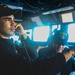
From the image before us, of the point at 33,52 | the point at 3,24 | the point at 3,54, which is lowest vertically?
the point at 33,52

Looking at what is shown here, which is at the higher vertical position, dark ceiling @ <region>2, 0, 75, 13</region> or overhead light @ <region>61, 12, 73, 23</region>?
dark ceiling @ <region>2, 0, 75, 13</region>

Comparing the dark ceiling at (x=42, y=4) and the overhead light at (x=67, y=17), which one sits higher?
the dark ceiling at (x=42, y=4)

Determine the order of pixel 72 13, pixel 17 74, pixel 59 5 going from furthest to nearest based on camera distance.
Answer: pixel 72 13 < pixel 59 5 < pixel 17 74

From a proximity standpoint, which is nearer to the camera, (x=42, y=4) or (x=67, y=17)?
(x=42, y=4)

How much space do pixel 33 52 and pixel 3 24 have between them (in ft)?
2.70

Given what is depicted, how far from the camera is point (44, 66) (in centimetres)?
94

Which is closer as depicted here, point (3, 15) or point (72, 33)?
point (3, 15)

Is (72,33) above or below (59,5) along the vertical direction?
below

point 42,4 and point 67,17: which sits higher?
point 42,4

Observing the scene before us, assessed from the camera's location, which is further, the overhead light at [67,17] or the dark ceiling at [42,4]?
the overhead light at [67,17]

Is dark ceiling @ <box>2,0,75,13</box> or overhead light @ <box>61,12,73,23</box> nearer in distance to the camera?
dark ceiling @ <box>2,0,75,13</box>

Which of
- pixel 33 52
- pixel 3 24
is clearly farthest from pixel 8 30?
pixel 33 52

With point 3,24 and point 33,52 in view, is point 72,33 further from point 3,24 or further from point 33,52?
point 3,24

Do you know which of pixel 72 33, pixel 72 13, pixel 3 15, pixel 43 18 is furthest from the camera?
pixel 43 18
